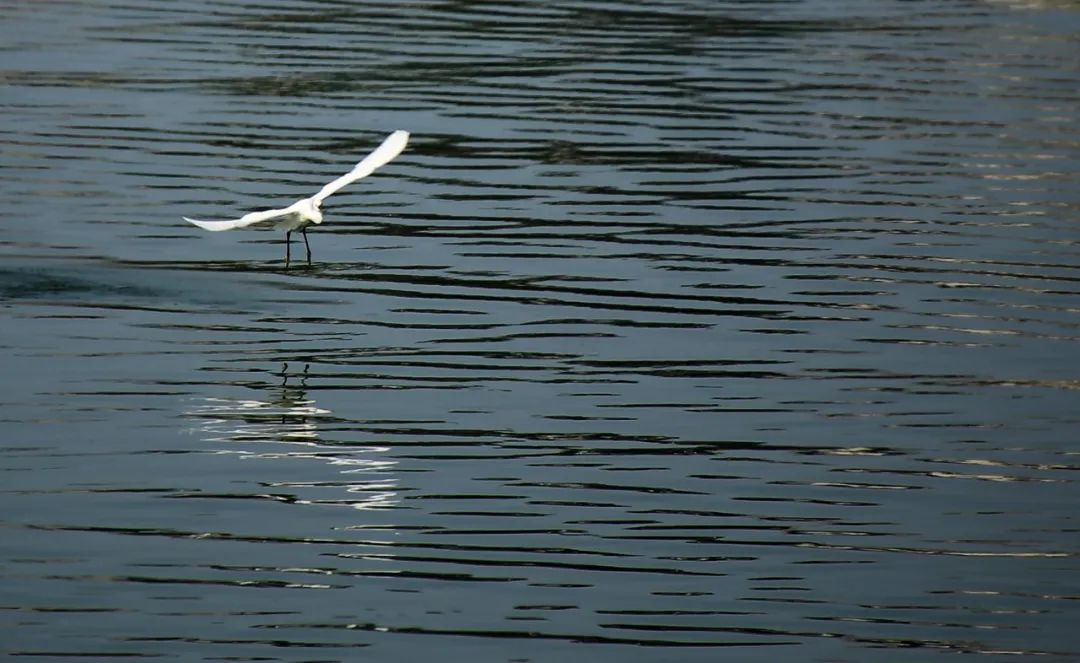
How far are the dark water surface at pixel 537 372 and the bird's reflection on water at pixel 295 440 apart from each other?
37 millimetres

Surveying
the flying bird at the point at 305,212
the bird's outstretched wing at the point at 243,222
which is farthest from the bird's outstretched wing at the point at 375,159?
the bird's outstretched wing at the point at 243,222

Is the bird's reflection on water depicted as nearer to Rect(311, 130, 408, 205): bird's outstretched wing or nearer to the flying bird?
the flying bird

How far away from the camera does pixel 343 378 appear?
1308 centimetres

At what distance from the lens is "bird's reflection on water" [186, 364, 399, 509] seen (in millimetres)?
10766

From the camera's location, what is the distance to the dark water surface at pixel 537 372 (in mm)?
9227

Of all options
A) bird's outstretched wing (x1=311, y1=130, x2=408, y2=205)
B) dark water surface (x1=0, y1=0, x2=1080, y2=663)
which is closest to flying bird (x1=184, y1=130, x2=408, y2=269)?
bird's outstretched wing (x1=311, y1=130, x2=408, y2=205)

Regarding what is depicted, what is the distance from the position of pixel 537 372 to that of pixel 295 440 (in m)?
2.35

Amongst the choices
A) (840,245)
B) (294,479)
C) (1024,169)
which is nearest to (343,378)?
(294,479)

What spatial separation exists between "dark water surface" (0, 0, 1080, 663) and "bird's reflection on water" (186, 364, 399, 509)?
37 mm

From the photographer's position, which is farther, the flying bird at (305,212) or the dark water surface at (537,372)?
the flying bird at (305,212)

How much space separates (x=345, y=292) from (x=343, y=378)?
2.73 meters

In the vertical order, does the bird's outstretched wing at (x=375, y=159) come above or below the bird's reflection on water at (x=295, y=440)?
above

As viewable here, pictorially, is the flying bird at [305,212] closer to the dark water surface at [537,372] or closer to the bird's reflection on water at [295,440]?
the dark water surface at [537,372]

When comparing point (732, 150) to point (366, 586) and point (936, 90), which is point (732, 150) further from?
point (366, 586)
